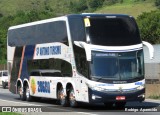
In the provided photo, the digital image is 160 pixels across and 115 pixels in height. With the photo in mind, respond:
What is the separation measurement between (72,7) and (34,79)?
148m

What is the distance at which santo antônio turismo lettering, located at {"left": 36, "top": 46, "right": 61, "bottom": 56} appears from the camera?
25406 mm

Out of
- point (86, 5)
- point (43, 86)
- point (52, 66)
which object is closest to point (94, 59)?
point (52, 66)

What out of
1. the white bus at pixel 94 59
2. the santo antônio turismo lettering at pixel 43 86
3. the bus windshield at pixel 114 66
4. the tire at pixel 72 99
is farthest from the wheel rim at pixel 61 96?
the bus windshield at pixel 114 66

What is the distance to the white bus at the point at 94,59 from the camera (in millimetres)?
21875

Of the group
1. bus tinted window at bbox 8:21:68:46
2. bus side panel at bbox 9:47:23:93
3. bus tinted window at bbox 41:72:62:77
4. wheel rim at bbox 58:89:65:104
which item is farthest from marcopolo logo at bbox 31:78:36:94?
wheel rim at bbox 58:89:65:104

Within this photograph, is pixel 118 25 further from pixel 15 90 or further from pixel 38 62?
pixel 15 90

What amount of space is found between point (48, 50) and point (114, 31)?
4.80m

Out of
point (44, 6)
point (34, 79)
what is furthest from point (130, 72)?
point (44, 6)

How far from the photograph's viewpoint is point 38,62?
91.4ft

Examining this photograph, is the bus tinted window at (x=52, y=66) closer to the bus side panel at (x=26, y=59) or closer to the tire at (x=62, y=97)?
the bus side panel at (x=26, y=59)

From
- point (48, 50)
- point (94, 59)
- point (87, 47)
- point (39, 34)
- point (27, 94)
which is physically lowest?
point (27, 94)

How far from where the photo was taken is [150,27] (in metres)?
93.9

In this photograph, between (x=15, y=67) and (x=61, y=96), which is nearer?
(x=61, y=96)

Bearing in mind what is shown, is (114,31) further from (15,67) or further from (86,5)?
(86,5)
